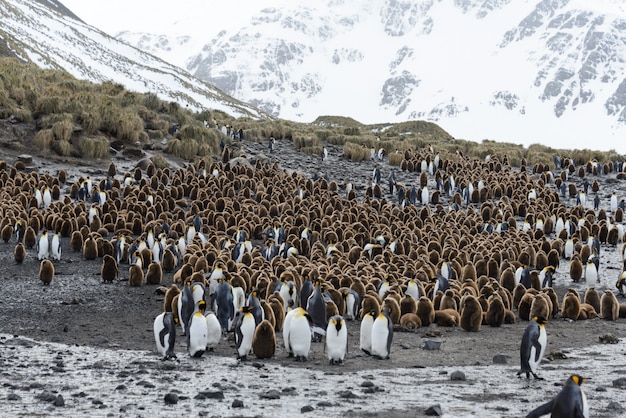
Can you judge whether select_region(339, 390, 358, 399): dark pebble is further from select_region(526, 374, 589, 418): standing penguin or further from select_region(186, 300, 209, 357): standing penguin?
select_region(186, 300, 209, 357): standing penguin

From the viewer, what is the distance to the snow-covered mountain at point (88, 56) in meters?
55.8

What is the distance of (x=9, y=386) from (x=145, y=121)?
61.7ft

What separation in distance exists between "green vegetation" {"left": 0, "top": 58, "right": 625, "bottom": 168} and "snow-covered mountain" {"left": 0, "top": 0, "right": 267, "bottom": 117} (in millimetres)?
23565

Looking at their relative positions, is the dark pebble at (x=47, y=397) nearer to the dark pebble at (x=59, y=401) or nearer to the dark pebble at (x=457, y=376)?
the dark pebble at (x=59, y=401)

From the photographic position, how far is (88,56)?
65250 mm

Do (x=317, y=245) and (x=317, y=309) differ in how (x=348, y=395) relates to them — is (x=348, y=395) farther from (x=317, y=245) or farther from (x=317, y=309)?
(x=317, y=245)

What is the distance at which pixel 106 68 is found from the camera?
63.9 m

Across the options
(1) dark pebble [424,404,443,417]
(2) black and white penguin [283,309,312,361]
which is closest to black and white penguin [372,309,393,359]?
(2) black and white penguin [283,309,312,361]

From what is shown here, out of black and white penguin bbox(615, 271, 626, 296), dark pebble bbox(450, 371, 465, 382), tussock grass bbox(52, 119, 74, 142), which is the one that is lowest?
dark pebble bbox(450, 371, 465, 382)

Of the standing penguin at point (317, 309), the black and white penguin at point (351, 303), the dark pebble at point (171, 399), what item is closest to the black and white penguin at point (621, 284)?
the black and white penguin at point (351, 303)

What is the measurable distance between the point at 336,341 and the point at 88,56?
62616 mm

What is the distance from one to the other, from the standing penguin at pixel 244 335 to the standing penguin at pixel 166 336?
2.13 ft

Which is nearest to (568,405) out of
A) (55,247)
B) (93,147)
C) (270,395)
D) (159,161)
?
(270,395)

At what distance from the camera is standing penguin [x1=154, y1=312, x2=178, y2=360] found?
24.8 ft
